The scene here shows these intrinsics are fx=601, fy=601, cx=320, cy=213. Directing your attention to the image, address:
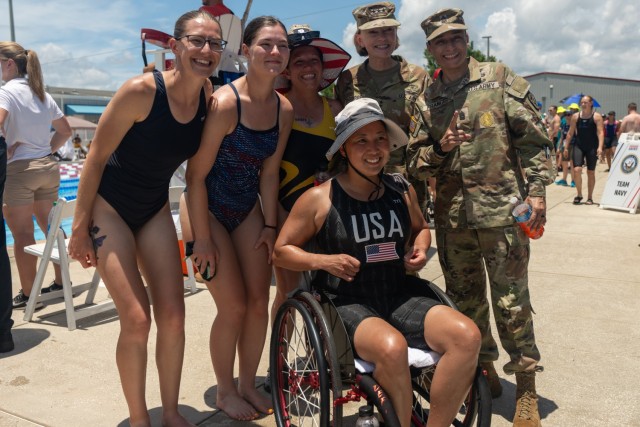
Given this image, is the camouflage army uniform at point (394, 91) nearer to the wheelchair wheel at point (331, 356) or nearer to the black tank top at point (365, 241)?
the black tank top at point (365, 241)

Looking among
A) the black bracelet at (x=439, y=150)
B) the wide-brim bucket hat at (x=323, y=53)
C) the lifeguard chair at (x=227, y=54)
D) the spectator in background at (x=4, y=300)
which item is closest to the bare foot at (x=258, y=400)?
the black bracelet at (x=439, y=150)

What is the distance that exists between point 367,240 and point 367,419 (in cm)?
76

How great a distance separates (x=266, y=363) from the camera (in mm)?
3721

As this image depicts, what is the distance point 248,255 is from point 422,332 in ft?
3.28

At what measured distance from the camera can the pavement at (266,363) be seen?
3.06 meters

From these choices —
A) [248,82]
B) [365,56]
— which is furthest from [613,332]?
[248,82]

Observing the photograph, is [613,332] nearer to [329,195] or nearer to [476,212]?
[476,212]

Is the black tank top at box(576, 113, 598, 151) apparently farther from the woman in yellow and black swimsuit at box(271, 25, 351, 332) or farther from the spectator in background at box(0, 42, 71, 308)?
the spectator in background at box(0, 42, 71, 308)

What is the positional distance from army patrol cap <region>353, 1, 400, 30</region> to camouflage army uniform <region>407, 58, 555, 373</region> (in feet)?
1.67


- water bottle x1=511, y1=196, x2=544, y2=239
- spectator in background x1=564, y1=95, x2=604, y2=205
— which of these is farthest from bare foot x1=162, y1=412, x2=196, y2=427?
spectator in background x1=564, y1=95, x2=604, y2=205

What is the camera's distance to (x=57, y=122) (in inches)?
195

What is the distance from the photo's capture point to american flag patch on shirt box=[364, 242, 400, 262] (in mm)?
2607

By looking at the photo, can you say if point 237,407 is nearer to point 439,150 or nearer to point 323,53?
point 439,150

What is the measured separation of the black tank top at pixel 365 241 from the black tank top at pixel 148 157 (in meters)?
0.69
